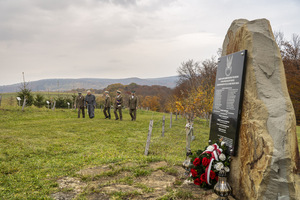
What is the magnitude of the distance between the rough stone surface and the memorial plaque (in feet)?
0.35

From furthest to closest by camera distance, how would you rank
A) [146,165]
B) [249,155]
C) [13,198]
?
[146,165] → [13,198] → [249,155]

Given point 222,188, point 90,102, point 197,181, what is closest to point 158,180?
point 197,181

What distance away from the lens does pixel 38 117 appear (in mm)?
17234

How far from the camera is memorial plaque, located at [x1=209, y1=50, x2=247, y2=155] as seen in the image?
162 inches

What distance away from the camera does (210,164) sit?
4238mm

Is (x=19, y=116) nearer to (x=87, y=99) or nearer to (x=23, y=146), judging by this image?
(x=87, y=99)

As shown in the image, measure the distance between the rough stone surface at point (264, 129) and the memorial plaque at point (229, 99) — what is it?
0.35ft

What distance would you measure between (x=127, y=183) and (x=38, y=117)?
14.9 meters

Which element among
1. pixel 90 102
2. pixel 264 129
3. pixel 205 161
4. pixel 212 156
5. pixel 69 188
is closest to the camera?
pixel 264 129

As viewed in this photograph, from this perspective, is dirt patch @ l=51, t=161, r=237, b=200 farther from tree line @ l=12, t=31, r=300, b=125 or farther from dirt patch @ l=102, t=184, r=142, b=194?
tree line @ l=12, t=31, r=300, b=125

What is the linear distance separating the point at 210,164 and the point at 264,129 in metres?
1.21

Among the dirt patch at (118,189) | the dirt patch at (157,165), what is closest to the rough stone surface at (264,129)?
the dirt patch at (118,189)

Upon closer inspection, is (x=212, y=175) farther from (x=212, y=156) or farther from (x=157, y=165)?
(x=157, y=165)

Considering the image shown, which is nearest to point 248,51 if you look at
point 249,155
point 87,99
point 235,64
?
point 235,64
